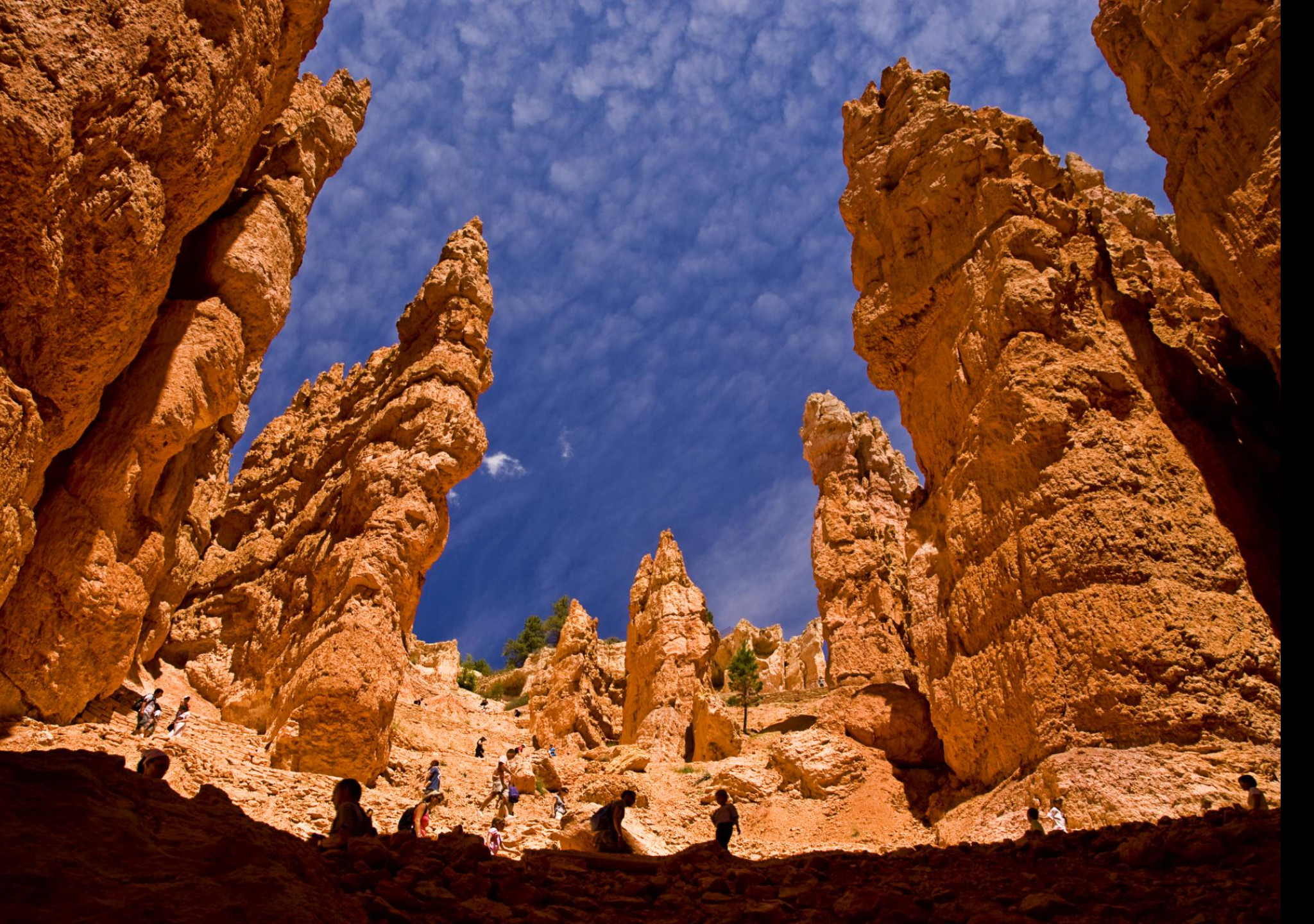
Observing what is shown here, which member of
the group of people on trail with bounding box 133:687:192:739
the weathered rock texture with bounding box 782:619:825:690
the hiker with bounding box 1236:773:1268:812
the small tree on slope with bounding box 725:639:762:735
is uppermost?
the weathered rock texture with bounding box 782:619:825:690

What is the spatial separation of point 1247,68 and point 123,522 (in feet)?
70.3

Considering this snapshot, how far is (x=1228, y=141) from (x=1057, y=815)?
11.9 meters

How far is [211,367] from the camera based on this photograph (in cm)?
1532

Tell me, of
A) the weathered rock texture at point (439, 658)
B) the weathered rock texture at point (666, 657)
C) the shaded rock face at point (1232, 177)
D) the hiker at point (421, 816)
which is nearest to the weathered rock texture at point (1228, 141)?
→ the shaded rock face at point (1232, 177)

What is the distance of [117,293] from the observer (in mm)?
11242

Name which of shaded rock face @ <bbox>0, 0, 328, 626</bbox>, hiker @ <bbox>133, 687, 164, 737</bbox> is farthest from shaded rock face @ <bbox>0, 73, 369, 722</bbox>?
hiker @ <bbox>133, 687, 164, 737</bbox>

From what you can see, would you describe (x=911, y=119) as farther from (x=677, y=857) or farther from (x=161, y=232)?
(x=677, y=857)

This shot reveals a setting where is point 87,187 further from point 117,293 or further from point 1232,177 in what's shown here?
point 1232,177

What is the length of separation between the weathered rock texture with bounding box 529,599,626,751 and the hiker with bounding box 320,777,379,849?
24.0 m

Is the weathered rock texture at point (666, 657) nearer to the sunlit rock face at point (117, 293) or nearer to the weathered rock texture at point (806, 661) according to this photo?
the sunlit rock face at point (117, 293)

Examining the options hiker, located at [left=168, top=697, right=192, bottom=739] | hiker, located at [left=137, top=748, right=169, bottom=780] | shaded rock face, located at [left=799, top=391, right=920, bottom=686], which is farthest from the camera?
shaded rock face, located at [left=799, top=391, right=920, bottom=686]

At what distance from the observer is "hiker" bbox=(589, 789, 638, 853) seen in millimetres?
9664

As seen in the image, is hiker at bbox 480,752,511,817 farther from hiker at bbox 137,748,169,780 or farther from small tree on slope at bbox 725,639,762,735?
small tree on slope at bbox 725,639,762,735

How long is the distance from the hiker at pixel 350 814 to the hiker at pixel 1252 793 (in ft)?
31.4
